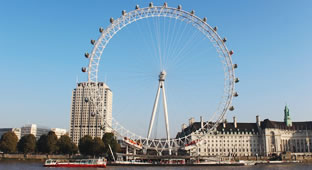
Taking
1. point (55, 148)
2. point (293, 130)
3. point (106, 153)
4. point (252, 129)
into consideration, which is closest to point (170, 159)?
point (106, 153)

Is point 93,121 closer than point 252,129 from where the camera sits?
No

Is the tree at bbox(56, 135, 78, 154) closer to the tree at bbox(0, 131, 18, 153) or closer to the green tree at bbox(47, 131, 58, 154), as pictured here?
the green tree at bbox(47, 131, 58, 154)

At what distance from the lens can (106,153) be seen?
103 metres

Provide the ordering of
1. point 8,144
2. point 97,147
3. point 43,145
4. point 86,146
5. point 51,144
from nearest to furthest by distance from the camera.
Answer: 1. point 97,147
2. point 8,144
3. point 86,146
4. point 51,144
5. point 43,145

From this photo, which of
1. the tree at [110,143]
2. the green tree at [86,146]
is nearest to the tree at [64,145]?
the green tree at [86,146]

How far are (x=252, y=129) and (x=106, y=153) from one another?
6660cm

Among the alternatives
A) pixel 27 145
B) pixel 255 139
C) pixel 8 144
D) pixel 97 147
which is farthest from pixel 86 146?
pixel 255 139

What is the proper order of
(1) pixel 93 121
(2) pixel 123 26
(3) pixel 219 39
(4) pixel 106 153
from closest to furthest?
(2) pixel 123 26 → (3) pixel 219 39 → (4) pixel 106 153 → (1) pixel 93 121

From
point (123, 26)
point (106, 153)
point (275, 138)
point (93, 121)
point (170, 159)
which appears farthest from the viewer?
point (93, 121)

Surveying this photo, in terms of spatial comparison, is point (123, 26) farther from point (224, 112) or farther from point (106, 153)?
point (106, 153)

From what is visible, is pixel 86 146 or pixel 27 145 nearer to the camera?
pixel 86 146

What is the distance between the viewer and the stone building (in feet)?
440

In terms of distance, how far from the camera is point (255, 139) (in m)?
137

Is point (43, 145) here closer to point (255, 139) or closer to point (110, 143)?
point (110, 143)
